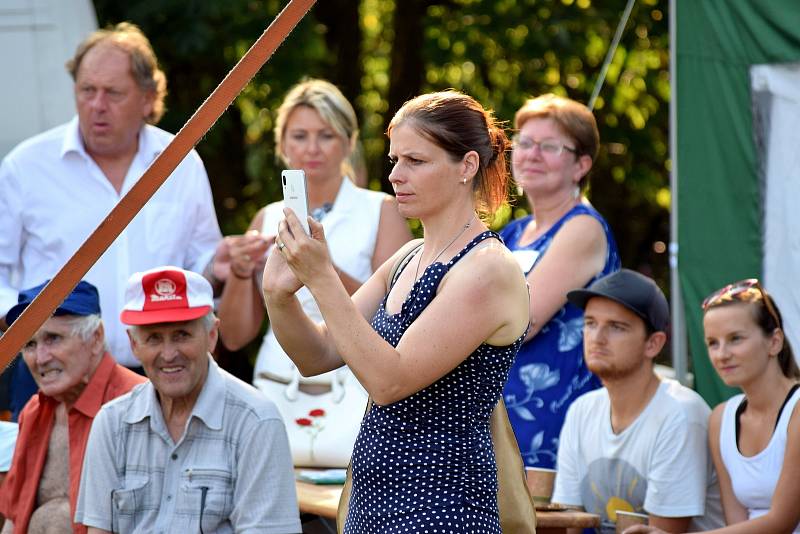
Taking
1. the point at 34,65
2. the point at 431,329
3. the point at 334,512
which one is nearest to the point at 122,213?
the point at 431,329

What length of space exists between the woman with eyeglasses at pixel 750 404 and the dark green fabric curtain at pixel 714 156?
93cm

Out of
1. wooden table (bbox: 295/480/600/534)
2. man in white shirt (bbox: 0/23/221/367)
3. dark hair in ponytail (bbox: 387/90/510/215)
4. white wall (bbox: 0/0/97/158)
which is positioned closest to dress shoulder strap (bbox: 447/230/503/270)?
dark hair in ponytail (bbox: 387/90/510/215)

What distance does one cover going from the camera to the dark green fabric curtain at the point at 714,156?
4820mm

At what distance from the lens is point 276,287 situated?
8.62 feet

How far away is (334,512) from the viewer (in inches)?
149

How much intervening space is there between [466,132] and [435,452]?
2.15ft

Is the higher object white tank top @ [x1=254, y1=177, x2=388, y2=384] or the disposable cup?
white tank top @ [x1=254, y1=177, x2=388, y2=384]

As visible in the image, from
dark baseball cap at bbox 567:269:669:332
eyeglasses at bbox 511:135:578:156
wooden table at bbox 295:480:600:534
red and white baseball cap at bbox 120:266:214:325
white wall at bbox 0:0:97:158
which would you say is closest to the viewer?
wooden table at bbox 295:480:600:534

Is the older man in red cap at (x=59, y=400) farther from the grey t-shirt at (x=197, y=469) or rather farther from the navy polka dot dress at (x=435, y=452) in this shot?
the navy polka dot dress at (x=435, y=452)

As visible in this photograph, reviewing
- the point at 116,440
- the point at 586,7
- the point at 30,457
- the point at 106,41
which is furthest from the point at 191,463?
the point at 586,7

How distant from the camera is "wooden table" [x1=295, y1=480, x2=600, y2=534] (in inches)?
139

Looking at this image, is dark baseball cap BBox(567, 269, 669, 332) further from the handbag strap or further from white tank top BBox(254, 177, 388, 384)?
the handbag strap

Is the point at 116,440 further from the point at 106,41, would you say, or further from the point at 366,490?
the point at 106,41

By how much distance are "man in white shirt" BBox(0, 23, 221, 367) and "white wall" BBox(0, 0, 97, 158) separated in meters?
0.90
